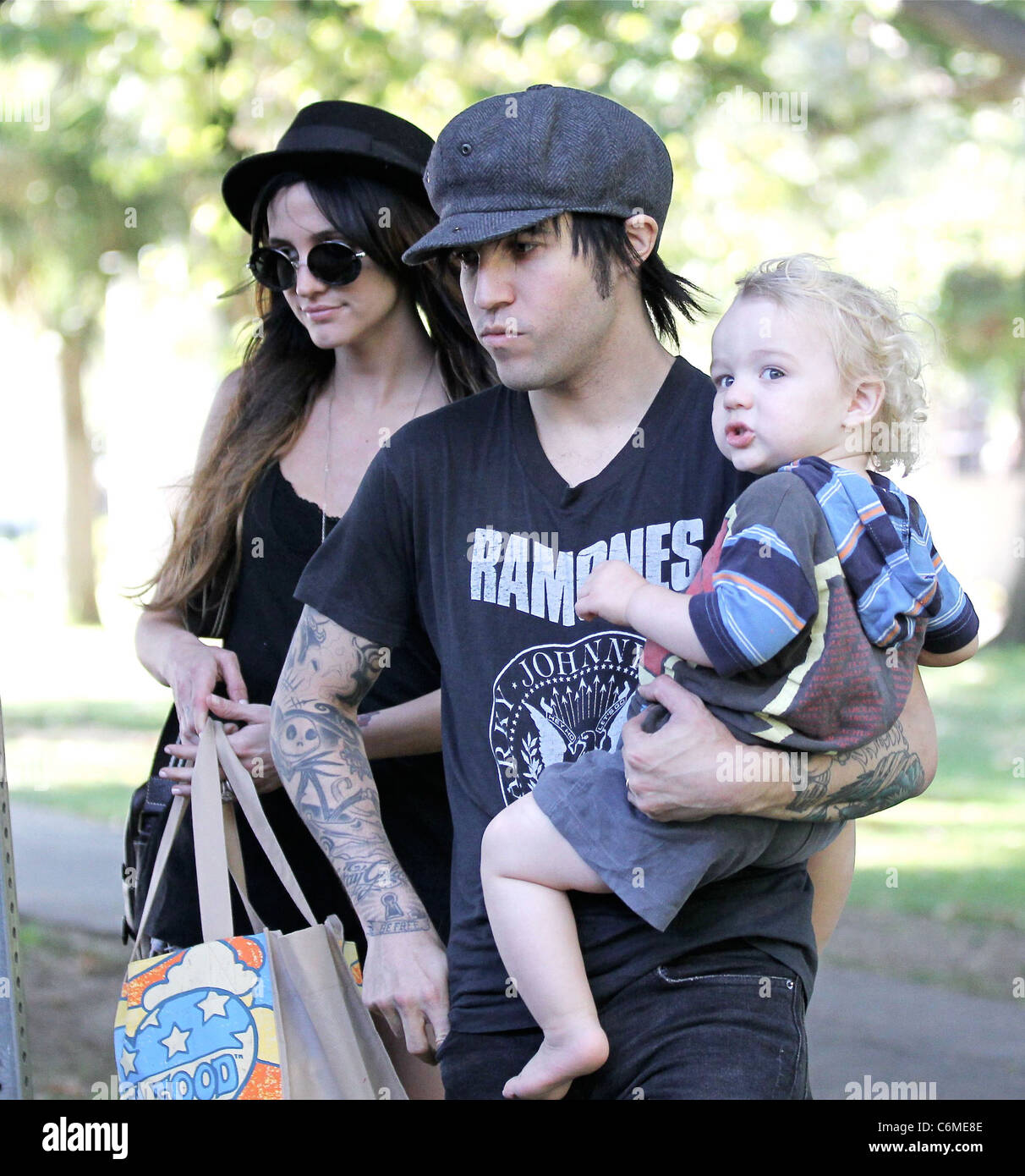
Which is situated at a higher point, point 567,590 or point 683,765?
point 567,590

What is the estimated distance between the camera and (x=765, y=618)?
77.4 inches

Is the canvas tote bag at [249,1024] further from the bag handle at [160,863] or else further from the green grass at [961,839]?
the green grass at [961,839]

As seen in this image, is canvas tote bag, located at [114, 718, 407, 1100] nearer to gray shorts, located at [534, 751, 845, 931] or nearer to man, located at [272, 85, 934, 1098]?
man, located at [272, 85, 934, 1098]

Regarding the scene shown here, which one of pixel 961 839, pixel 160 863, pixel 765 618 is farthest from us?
pixel 961 839

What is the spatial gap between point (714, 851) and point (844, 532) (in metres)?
0.49

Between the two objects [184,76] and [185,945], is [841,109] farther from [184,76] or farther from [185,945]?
[185,945]

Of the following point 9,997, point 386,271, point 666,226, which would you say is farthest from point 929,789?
point 9,997

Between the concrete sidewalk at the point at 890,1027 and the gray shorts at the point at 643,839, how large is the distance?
344cm

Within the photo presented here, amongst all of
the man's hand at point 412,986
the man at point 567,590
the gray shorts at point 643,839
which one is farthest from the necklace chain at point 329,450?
the gray shorts at point 643,839

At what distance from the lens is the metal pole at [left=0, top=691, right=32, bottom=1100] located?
89.7 inches

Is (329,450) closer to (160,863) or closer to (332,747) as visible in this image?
(332,747)

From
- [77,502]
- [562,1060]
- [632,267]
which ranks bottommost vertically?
[562,1060]

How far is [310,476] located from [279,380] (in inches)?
10.9

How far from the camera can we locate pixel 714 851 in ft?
6.92
